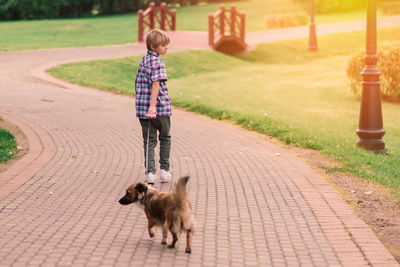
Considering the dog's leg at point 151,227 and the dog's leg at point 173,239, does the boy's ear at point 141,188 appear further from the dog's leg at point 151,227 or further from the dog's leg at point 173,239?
the dog's leg at point 173,239

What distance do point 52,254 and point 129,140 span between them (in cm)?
549

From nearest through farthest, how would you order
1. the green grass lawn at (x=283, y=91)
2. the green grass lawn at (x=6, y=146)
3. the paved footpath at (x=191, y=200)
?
the paved footpath at (x=191, y=200) → the green grass lawn at (x=6, y=146) → the green grass lawn at (x=283, y=91)

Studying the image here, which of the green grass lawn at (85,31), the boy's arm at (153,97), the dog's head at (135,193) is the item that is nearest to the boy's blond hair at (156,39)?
the boy's arm at (153,97)

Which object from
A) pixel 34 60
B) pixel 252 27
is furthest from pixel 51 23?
pixel 34 60

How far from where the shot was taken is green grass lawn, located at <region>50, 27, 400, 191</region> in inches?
423

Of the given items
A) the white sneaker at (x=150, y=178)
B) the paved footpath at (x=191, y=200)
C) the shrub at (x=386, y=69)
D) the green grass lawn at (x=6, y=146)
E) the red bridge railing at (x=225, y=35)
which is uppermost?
the red bridge railing at (x=225, y=35)

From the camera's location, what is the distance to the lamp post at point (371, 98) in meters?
10.5

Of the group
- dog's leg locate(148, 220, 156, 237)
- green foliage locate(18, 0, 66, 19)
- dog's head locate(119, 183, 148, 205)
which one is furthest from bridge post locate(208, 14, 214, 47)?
green foliage locate(18, 0, 66, 19)

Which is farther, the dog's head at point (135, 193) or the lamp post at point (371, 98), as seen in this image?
the lamp post at point (371, 98)

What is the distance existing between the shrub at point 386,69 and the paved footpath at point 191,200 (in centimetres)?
847

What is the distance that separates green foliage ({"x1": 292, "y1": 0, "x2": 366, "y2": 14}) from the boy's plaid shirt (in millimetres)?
52338

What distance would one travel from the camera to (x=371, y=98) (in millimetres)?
10766

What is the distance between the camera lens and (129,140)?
34.4 ft

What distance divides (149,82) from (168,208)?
7.57 ft
